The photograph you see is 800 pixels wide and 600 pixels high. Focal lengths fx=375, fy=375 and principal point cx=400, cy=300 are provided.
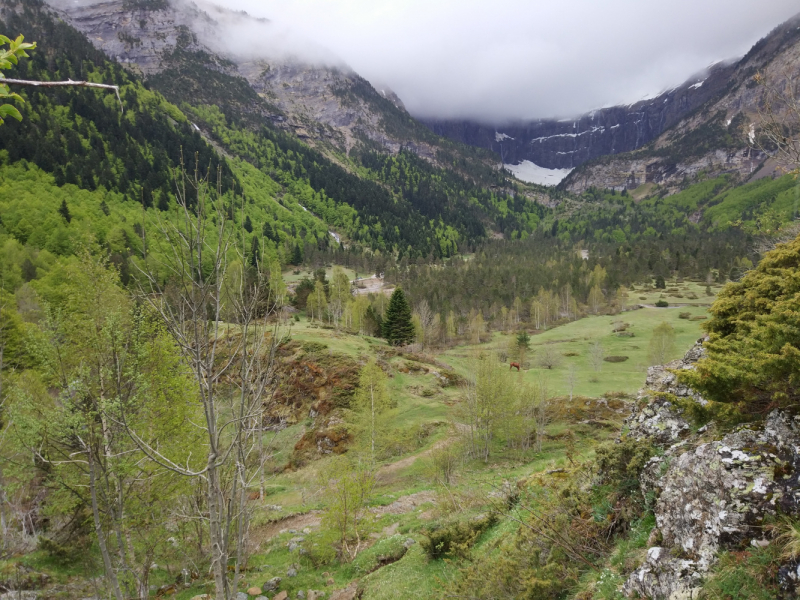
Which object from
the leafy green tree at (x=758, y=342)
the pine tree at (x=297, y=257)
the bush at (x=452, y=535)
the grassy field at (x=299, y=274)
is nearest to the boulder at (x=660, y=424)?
the leafy green tree at (x=758, y=342)

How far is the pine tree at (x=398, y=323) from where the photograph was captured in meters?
54.3

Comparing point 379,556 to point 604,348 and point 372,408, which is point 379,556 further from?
point 604,348

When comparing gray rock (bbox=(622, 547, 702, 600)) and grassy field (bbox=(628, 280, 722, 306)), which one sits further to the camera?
grassy field (bbox=(628, 280, 722, 306))

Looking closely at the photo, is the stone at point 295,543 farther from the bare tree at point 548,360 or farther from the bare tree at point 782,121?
the bare tree at point 548,360

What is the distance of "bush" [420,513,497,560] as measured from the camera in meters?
10.8

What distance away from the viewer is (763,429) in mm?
5500

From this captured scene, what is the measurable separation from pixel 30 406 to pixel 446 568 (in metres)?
11.9

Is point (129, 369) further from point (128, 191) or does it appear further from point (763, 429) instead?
point (128, 191)

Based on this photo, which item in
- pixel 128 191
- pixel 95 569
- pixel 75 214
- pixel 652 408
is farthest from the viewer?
pixel 128 191

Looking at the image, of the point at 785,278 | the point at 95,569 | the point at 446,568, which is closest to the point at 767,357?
the point at 785,278

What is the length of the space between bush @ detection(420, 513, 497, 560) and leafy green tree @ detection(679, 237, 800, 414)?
7342mm

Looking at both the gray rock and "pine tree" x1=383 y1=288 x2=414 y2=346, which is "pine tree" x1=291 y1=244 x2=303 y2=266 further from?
the gray rock

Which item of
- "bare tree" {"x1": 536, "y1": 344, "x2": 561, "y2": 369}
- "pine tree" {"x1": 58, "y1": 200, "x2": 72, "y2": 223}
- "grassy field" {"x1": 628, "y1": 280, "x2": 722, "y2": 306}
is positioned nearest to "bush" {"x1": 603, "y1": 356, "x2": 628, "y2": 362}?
"bare tree" {"x1": 536, "y1": 344, "x2": 561, "y2": 369}

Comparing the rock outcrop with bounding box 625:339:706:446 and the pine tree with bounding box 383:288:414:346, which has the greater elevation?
the rock outcrop with bounding box 625:339:706:446
